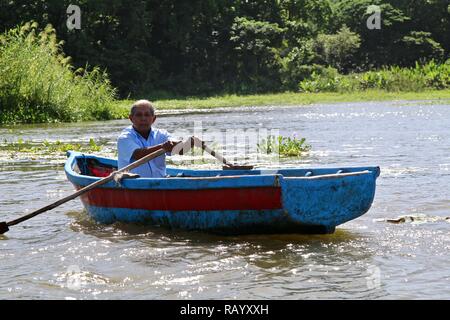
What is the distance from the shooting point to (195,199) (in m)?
7.81

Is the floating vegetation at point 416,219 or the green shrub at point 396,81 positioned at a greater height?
the green shrub at point 396,81

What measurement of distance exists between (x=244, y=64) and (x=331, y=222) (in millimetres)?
39375

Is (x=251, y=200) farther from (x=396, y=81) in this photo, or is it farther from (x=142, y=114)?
(x=396, y=81)

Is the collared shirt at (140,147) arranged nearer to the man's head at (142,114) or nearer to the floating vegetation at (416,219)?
the man's head at (142,114)

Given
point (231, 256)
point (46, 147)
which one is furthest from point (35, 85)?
point (231, 256)

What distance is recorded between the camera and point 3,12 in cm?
4038

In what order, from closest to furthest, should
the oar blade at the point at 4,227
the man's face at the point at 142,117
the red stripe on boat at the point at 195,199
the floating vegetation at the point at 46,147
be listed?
the red stripe on boat at the point at 195,199 < the oar blade at the point at 4,227 < the man's face at the point at 142,117 < the floating vegetation at the point at 46,147

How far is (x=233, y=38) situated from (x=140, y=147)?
36231mm

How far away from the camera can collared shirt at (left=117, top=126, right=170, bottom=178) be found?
27.5ft

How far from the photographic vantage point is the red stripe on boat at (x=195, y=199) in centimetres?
747

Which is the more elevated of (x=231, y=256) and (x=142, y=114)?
(x=142, y=114)

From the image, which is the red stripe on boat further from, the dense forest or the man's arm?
the dense forest

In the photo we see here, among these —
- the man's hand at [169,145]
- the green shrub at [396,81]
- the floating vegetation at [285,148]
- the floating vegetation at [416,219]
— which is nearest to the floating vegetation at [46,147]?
the floating vegetation at [285,148]

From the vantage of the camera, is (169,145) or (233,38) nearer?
(169,145)
